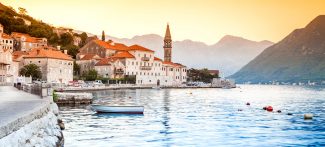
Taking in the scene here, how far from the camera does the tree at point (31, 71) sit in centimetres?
Result: 9581

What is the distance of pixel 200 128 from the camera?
98.0 feet

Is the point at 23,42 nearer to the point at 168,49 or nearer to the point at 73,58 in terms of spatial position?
the point at 73,58

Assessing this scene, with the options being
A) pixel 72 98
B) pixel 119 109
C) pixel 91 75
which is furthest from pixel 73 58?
pixel 119 109

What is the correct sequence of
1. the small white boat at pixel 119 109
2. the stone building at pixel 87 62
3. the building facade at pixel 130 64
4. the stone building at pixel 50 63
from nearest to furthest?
the small white boat at pixel 119 109 → the stone building at pixel 50 63 → the building facade at pixel 130 64 → the stone building at pixel 87 62

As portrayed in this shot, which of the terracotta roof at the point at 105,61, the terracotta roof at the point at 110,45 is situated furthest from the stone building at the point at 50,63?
the terracotta roof at the point at 110,45

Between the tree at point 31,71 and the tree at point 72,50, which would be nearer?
the tree at point 31,71

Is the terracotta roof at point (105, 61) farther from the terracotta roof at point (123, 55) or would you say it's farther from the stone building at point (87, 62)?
the terracotta roof at point (123, 55)

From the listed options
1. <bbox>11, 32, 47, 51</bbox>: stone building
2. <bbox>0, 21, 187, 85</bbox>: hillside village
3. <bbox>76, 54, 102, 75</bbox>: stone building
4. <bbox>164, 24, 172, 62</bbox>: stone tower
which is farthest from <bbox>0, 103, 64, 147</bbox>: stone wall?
<bbox>164, 24, 172, 62</bbox>: stone tower

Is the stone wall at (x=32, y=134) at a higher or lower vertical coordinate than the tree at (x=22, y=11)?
lower

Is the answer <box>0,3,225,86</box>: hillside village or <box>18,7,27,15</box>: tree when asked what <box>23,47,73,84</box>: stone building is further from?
<box>18,7,27,15</box>: tree

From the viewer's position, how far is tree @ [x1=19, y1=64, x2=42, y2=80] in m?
95.8

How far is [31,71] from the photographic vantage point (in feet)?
314

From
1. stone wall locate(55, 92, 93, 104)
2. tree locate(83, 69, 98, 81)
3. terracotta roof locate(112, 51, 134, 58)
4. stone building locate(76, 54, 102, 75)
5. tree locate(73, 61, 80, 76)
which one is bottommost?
stone wall locate(55, 92, 93, 104)

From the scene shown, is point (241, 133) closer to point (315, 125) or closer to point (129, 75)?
point (315, 125)
